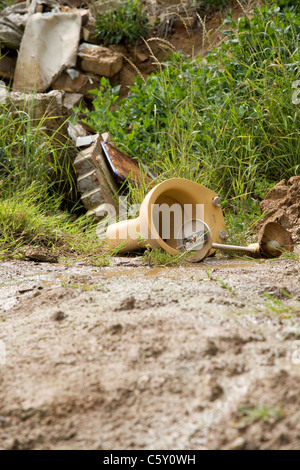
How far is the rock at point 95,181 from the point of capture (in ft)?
13.4

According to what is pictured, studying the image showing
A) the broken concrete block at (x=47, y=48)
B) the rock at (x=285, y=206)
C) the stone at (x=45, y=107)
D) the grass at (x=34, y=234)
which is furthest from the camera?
the broken concrete block at (x=47, y=48)

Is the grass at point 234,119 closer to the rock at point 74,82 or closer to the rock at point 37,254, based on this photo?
the rock at point 37,254

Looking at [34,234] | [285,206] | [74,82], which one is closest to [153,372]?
[34,234]

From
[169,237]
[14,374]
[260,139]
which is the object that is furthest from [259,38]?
[14,374]

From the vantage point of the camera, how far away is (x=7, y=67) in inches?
247

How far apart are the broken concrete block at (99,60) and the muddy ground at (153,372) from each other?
5162mm

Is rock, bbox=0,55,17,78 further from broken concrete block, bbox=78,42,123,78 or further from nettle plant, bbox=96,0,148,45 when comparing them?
nettle plant, bbox=96,0,148,45

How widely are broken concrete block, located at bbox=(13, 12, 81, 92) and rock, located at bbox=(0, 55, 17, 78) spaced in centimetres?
19

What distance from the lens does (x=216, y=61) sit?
4.54 metres

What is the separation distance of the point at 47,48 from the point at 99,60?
2.15ft

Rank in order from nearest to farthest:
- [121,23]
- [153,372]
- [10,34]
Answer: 1. [153,372]
2. [10,34]
3. [121,23]

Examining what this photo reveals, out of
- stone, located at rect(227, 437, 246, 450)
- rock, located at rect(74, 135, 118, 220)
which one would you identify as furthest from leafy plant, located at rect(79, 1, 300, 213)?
stone, located at rect(227, 437, 246, 450)

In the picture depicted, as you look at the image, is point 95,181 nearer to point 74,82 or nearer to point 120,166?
point 120,166

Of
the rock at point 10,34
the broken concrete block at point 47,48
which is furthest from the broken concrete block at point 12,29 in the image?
the broken concrete block at point 47,48
